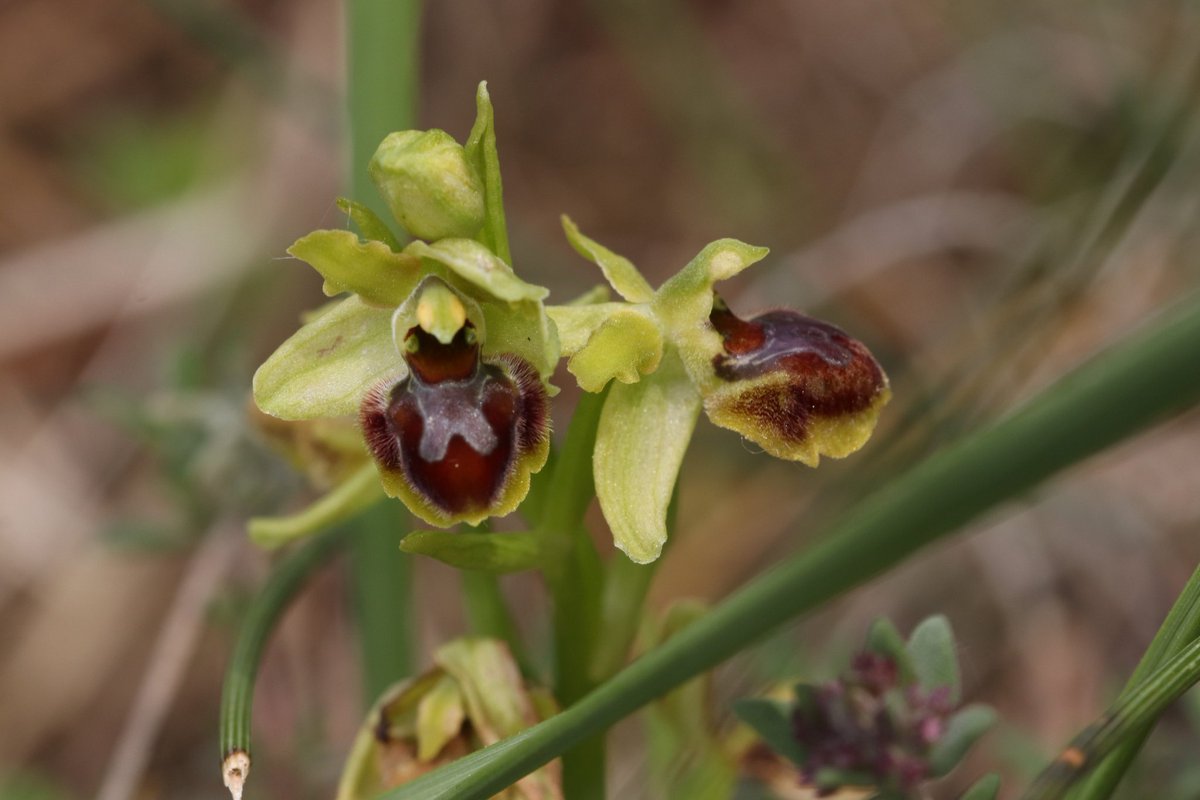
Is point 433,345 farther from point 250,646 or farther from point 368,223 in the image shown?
point 250,646

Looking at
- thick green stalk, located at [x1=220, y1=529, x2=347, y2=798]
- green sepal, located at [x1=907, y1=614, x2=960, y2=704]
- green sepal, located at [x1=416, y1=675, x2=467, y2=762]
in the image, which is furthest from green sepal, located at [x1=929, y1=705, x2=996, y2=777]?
thick green stalk, located at [x1=220, y1=529, x2=347, y2=798]

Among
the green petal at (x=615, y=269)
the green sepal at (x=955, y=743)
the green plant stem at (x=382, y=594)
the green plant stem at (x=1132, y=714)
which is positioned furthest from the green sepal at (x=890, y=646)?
the green plant stem at (x=382, y=594)

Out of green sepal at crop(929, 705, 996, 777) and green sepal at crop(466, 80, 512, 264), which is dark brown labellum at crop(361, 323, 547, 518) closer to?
green sepal at crop(466, 80, 512, 264)

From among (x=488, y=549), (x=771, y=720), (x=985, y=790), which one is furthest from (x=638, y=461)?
(x=985, y=790)

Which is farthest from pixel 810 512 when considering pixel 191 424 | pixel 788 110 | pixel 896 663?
pixel 788 110

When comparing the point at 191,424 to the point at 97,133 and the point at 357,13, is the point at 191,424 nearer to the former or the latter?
the point at 357,13
